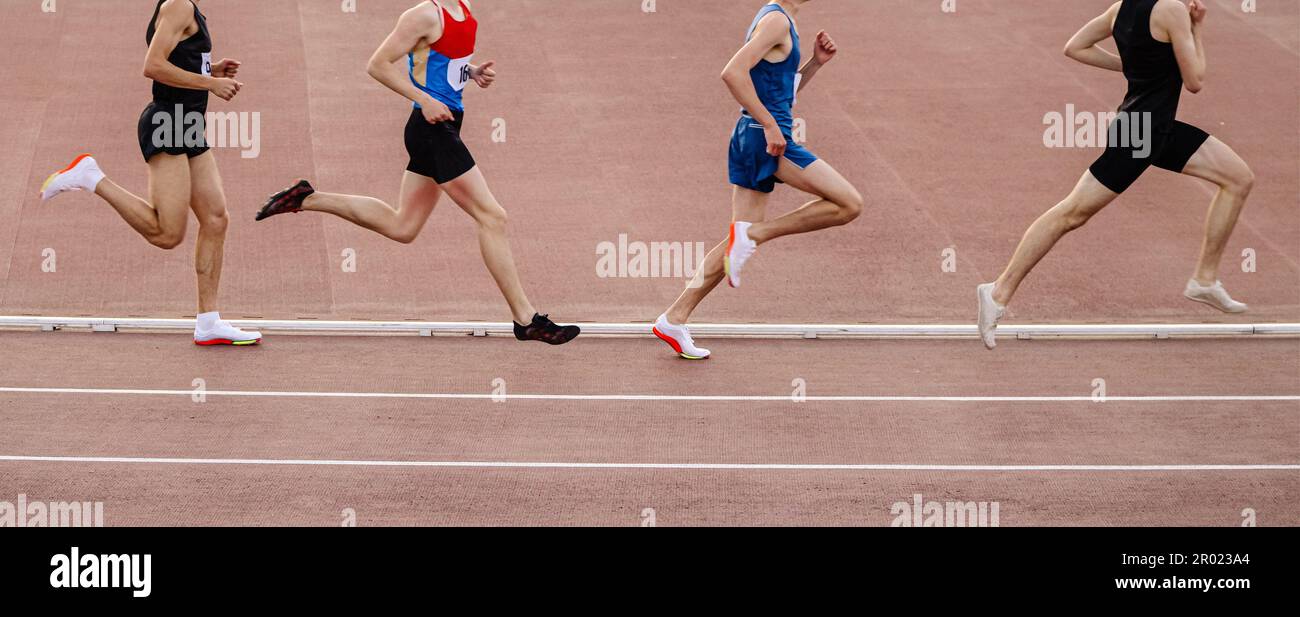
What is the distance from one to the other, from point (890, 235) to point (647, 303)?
291 centimetres

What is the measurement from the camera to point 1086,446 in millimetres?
10117

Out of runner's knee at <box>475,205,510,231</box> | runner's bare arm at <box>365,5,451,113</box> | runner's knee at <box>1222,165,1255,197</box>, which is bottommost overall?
runner's knee at <box>475,205,510,231</box>

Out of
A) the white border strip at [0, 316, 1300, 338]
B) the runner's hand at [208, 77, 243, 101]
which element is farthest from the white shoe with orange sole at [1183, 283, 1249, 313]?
the runner's hand at [208, 77, 243, 101]

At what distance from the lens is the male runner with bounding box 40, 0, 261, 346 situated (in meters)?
9.98

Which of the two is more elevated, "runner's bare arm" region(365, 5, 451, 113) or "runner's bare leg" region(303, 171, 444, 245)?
"runner's bare arm" region(365, 5, 451, 113)

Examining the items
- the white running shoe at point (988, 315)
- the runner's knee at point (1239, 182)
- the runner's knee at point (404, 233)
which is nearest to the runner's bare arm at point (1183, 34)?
the runner's knee at point (1239, 182)

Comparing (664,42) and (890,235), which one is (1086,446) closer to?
(890,235)

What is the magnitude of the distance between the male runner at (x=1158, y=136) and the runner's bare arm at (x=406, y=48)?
3.86 metres

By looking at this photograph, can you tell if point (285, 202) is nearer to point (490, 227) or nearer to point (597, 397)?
point (490, 227)

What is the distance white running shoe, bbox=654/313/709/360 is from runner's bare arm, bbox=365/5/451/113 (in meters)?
3.08

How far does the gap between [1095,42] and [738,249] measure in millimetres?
2644

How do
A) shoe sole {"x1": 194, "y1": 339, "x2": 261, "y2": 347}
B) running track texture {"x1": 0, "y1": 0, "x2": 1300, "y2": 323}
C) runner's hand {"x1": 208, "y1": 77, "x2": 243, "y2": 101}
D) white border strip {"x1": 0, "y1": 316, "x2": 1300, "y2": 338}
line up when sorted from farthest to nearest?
running track texture {"x1": 0, "y1": 0, "x2": 1300, "y2": 323}, white border strip {"x1": 0, "y1": 316, "x2": 1300, "y2": 338}, shoe sole {"x1": 194, "y1": 339, "x2": 261, "y2": 347}, runner's hand {"x1": 208, "y1": 77, "x2": 243, "y2": 101}

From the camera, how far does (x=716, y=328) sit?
12.7 meters

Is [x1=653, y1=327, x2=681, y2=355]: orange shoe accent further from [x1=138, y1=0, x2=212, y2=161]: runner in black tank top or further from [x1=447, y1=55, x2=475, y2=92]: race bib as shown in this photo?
[x1=138, y1=0, x2=212, y2=161]: runner in black tank top
